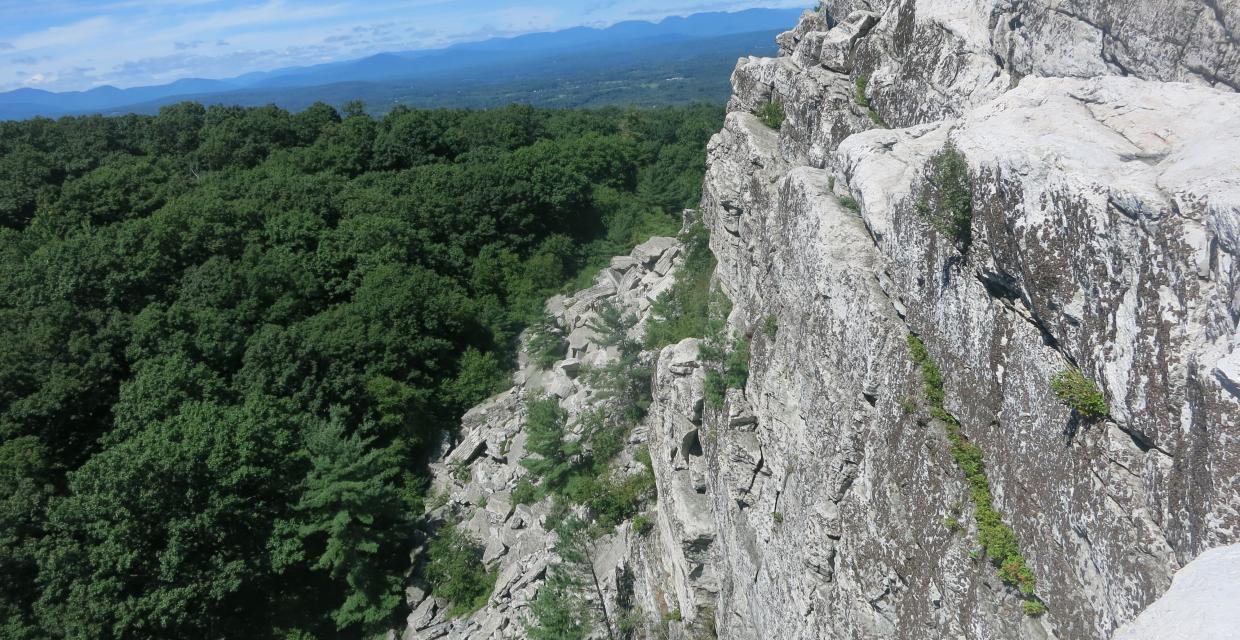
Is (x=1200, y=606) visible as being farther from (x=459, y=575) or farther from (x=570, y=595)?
(x=459, y=575)

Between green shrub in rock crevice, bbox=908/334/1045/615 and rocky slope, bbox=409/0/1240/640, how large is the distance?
6 cm

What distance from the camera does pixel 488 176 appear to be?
46375 millimetres

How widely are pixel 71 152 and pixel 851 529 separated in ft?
193

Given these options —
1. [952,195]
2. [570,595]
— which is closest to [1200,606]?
[952,195]

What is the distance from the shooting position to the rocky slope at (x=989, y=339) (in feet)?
25.0

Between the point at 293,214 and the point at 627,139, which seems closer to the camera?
the point at 293,214

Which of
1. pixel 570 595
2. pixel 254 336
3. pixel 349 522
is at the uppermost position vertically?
pixel 254 336

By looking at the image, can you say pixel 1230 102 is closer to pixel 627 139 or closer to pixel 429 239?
pixel 429 239

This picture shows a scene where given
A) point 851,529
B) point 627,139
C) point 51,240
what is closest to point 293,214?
point 51,240

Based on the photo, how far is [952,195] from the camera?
10586 mm

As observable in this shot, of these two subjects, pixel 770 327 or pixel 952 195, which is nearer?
pixel 952 195

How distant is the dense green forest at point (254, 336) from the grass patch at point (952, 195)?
22920mm

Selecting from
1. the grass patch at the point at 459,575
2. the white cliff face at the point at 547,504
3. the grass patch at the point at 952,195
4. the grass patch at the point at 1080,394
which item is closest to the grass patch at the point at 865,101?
the grass patch at the point at 952,195

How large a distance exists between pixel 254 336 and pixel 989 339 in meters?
31.3
